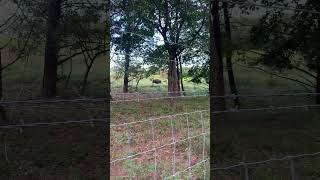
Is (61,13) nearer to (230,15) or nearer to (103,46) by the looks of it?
(103,46)

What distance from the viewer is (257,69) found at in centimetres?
180

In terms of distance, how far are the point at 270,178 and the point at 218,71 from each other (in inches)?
17.7

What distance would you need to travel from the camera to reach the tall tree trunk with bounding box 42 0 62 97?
1.58 metres

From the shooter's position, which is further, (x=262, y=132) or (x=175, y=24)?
(x=262, y=132)

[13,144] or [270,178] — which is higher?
[13,144]

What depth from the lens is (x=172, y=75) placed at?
1654 millimetres

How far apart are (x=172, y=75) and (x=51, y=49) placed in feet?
1.36

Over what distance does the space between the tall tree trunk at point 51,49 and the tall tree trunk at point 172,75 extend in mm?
382

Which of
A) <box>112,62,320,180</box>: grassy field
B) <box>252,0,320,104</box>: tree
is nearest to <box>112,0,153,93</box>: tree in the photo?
<box>112,62,320,180</box>: grassy field

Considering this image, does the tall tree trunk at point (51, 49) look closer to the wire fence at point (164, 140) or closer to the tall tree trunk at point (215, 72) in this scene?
the wire fence at point (164, 140)

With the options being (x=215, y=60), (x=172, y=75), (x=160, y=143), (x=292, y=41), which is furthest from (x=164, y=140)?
(x=292, y=41)

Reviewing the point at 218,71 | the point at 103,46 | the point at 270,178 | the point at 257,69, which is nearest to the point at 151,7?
the point at 103,46

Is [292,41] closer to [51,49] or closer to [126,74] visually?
[126,74]

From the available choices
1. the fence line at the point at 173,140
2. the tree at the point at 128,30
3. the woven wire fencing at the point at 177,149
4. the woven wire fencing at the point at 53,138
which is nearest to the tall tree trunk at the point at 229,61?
the woven wire fencing at the point at 177,149
